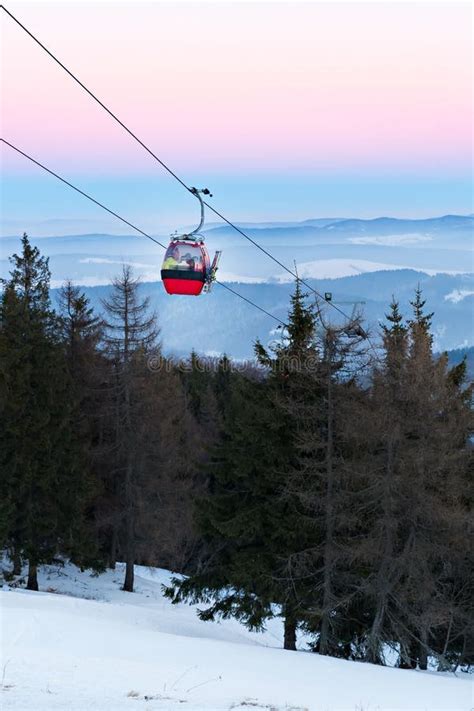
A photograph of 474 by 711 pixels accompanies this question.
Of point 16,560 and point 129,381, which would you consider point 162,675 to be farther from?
point 129,381

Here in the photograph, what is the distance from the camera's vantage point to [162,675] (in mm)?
16625

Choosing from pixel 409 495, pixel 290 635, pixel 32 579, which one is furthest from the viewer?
pixel 32 579

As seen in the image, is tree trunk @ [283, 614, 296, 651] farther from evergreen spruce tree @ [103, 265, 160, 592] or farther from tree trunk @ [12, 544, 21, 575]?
evergreen spruce tree @ [103, 265, 160, 592]

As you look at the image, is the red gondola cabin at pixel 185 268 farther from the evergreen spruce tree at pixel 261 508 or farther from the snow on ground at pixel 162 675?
the snow on ground at pixel 162 675

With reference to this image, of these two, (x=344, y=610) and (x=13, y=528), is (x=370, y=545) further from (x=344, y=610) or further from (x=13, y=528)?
(x=13, y=528)

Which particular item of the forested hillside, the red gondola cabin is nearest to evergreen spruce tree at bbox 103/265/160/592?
the forested hillside

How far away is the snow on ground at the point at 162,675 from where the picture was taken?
14273 mm

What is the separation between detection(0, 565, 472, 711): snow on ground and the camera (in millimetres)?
14273

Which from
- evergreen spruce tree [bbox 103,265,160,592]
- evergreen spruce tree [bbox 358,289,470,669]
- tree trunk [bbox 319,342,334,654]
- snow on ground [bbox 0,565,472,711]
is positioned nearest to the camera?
snow on ground [bbox 0,565,472,711]

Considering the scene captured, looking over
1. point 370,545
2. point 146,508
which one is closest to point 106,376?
point 146,508

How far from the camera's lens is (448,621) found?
80.7ft

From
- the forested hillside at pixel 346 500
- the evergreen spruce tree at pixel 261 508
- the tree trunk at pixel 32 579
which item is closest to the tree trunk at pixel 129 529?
the tree trunk at pixel 32 579

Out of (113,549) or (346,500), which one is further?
(113,549)

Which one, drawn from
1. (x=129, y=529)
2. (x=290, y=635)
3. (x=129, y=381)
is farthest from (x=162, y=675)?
(x=129, y=381)
